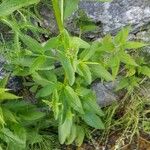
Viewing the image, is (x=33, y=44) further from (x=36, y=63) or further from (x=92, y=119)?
(x=92, y=119)

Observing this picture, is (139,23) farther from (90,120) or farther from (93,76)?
(90,120)

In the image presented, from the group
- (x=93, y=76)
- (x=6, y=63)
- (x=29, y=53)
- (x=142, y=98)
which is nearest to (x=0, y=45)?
(x=6, y=63)

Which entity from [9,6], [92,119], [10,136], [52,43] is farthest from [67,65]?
[92,119]

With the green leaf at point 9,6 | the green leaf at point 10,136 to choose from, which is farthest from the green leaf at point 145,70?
the green leaf at point 9,6

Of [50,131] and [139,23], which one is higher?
[139,23]

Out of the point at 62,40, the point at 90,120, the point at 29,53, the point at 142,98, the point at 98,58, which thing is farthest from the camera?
the point at 142,98

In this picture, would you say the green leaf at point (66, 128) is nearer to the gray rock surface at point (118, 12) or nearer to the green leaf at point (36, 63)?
the green leaf at point (36, 63)

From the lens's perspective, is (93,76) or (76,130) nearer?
(93,76)
